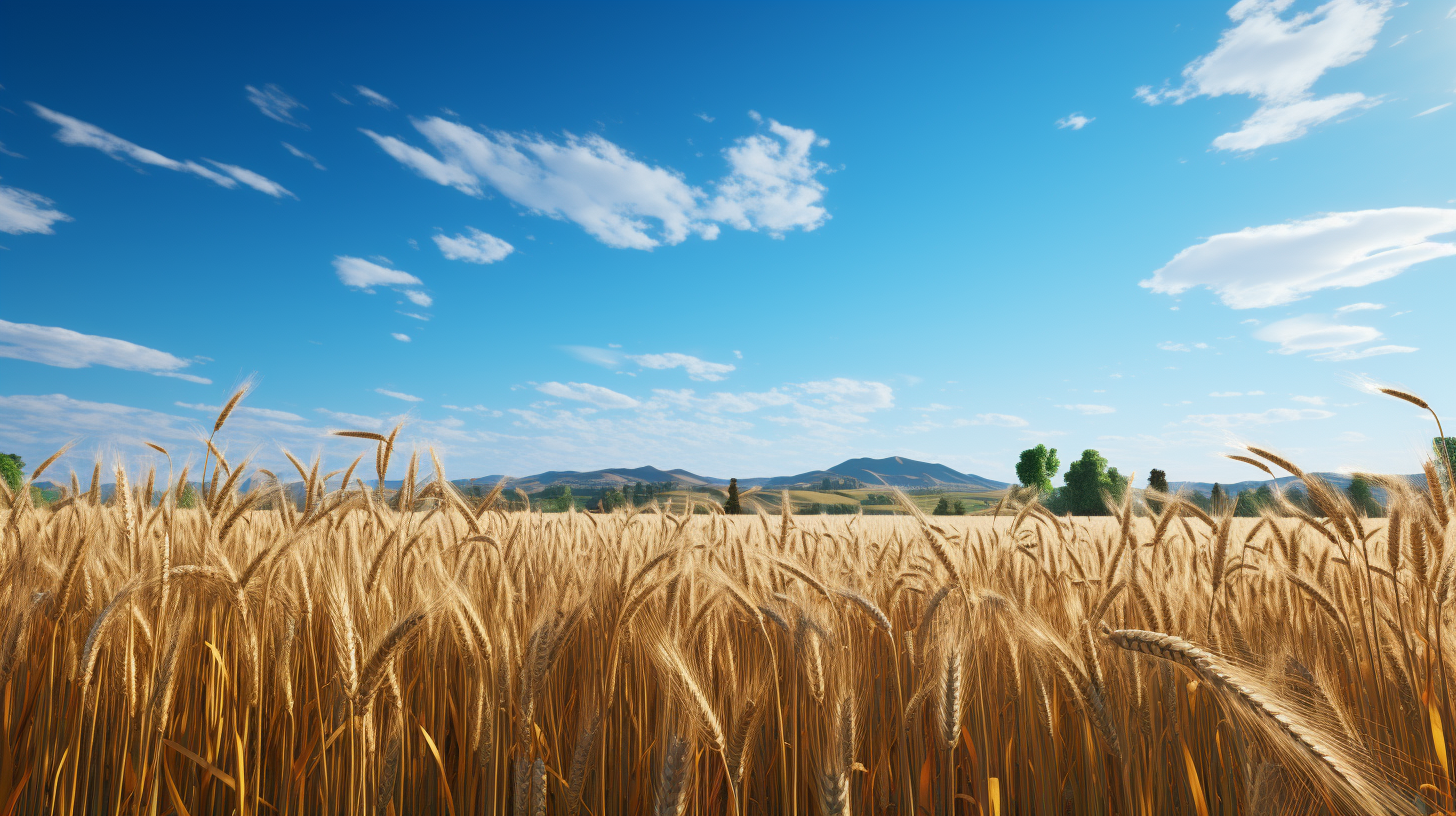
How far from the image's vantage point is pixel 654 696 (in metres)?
2.44

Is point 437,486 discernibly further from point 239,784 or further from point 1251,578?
point 1251,578

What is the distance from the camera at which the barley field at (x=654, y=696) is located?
1.69 m

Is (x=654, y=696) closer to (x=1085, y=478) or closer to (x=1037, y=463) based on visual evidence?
(x=1085, y=478)

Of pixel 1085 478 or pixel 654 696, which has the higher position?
pixel 1085 478

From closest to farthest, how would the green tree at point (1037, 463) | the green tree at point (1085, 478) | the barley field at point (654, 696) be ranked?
the barley field at point (654, 696), the green tree at point (1085, 478), the green tree at point (1037, 463)

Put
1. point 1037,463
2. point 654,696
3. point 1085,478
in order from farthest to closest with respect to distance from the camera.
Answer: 1. point 1037,463
2. point 1085,478
3. point 654,696

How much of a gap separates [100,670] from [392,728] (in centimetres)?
93

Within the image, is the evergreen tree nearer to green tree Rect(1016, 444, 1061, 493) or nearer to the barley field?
green tree Rect(1016, 444, 1061, 493)

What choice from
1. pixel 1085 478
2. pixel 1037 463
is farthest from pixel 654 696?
pixel 1037 463

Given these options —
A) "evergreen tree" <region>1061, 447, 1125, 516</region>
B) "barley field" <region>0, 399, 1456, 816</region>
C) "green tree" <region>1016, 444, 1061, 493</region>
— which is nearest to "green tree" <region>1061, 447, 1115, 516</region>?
"evergreen tree" <region>1061, 447, 1125, 516</region>

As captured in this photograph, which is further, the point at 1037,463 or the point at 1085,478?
the point at 1037,463

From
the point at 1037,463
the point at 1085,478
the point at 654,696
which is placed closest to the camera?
the point at 654,696

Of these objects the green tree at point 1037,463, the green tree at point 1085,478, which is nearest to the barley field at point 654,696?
the green tree at point 1085,478

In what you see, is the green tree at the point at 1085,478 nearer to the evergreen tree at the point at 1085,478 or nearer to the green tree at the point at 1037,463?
the evergreen tree at the point at 1085,478
